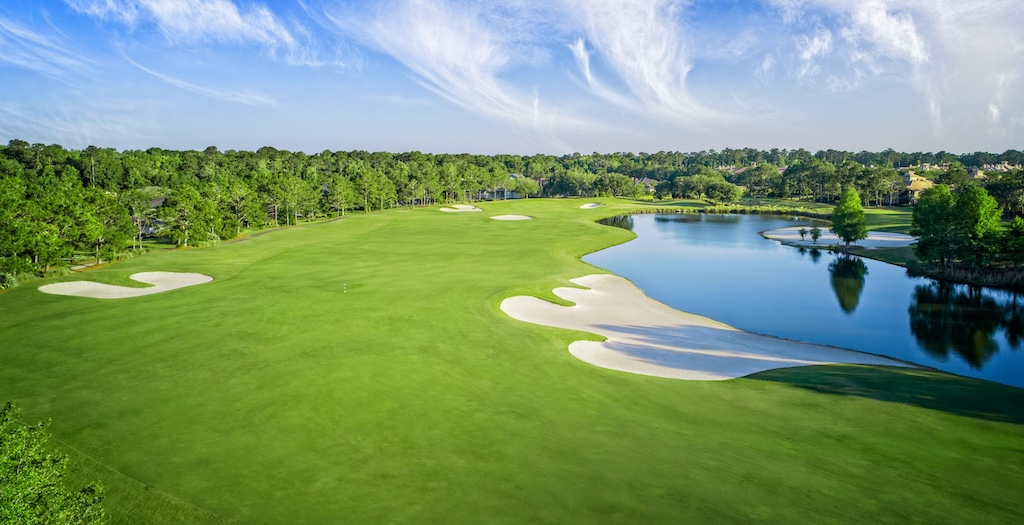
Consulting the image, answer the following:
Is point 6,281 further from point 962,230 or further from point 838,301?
point 962,230

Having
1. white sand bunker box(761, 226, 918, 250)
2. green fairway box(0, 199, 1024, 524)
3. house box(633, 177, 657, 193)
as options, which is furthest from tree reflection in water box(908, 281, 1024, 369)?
house box(633, 177, 657, 193)

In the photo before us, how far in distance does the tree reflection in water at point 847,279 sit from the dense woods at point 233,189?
36.9 m

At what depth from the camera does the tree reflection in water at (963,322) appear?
2570 centimetres

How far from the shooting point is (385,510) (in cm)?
1012

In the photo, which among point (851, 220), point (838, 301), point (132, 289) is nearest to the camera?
point (132, 289)

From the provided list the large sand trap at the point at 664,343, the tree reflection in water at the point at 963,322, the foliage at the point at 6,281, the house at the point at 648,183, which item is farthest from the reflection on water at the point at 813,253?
the house at the point at 648,183

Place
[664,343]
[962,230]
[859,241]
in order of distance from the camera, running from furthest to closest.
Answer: [859,241] < [962,230] < [664,343]

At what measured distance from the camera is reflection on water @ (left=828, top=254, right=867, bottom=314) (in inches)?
1380

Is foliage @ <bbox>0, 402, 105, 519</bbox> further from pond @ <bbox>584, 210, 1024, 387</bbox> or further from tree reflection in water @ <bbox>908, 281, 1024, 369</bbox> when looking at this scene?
tree reflection in water @ <bbox>908, 281, 1024, 369</bbox>

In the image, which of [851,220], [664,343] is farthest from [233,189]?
[851,220]

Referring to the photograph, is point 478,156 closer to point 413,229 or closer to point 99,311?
point 413,229

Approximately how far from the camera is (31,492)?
7602 mm

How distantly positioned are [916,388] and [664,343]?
29.7 feet

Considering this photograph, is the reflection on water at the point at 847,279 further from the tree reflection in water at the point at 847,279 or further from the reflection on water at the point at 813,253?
the reflection on water at the point at 813,253
